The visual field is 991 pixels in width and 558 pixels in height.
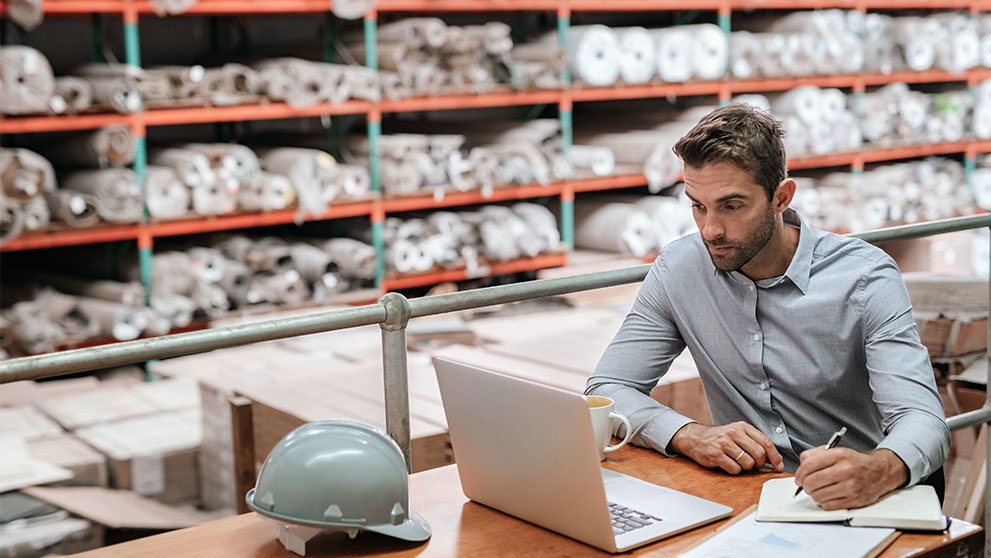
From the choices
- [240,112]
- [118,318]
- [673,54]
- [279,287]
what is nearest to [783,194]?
[118,318]

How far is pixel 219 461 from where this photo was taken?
3.63m

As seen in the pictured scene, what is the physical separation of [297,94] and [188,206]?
2.69ft

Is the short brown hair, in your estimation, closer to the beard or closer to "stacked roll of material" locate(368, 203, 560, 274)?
the beard

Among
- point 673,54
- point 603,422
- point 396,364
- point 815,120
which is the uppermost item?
point 673,54

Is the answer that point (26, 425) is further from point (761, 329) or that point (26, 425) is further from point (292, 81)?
point (761, 329)

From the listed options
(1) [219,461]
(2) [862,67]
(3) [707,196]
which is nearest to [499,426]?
(3) [707,196]

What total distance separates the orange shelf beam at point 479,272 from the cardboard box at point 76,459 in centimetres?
263

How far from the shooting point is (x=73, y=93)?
16.4 ft

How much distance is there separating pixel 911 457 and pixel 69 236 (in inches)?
169

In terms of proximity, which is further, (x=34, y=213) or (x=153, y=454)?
(x=34, y=213)

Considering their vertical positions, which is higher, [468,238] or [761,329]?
[761,329]

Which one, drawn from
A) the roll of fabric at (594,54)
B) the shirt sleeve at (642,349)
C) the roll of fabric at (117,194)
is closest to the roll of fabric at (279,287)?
the roll of fabric at (117,194)

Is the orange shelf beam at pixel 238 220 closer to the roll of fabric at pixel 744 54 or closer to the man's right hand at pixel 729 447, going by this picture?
the roll of fabric at pixel 744 54

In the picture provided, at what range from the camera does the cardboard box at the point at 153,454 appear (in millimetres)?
3631
